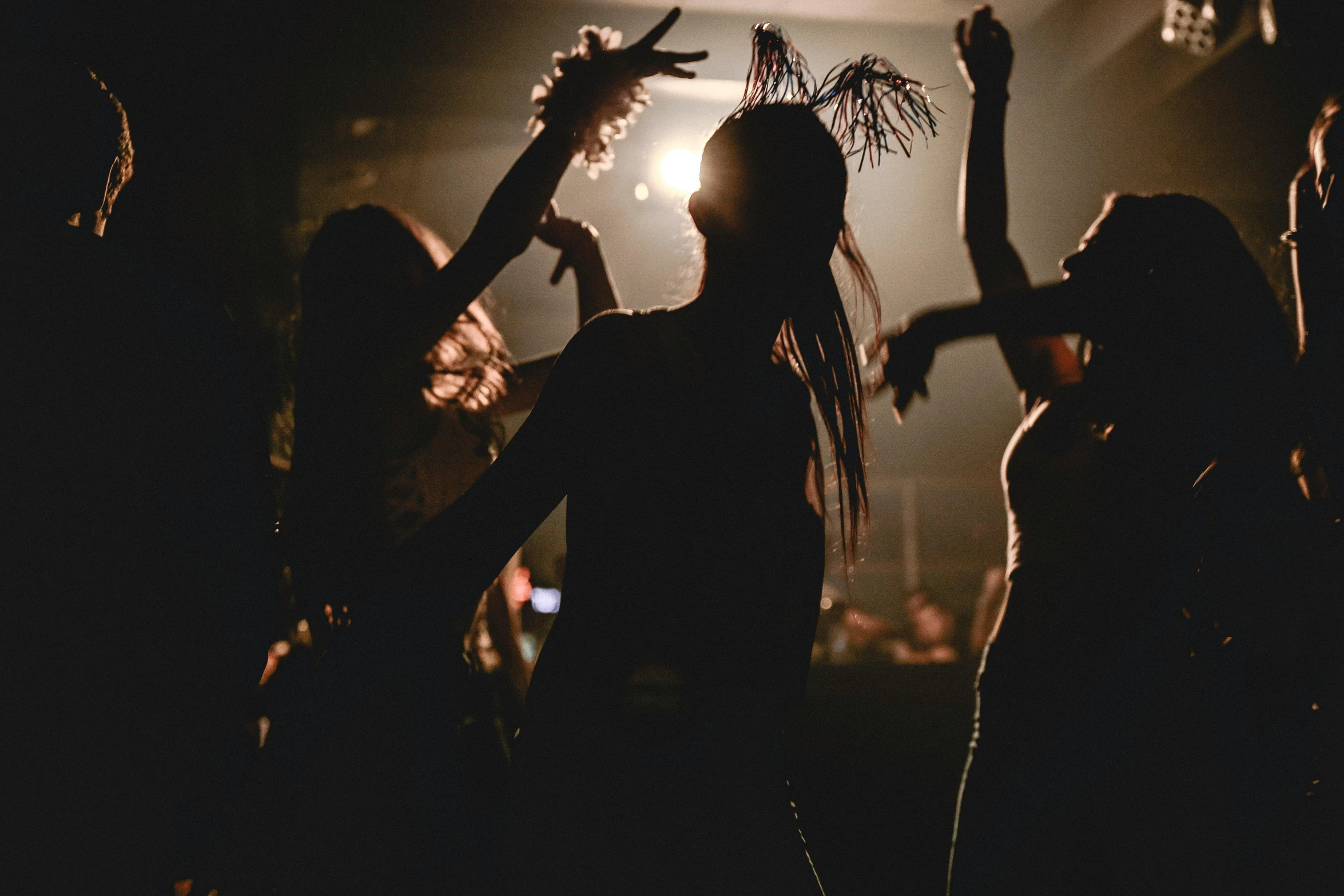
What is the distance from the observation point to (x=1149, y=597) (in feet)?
3.22

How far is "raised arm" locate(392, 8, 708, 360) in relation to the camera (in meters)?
0.95

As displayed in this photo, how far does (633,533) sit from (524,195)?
0.55m

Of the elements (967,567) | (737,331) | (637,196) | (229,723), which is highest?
(637,196)

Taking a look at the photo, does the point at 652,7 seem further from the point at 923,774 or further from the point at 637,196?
the point at 923,774

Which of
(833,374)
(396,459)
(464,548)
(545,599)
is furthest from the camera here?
(545,599)

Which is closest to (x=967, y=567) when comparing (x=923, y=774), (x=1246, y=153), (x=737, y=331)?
(x=1246, y=153)

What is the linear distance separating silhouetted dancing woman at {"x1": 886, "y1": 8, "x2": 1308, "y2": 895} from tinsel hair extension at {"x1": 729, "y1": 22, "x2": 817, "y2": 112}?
36cm

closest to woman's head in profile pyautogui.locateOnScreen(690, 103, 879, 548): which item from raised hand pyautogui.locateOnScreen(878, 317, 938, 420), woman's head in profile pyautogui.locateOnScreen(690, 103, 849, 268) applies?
woman's head in profile pyautogui.locateOnScreen(690, 103, 849, 268)

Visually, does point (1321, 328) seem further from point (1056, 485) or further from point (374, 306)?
point (374, 306)

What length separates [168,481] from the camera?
73 centimetres

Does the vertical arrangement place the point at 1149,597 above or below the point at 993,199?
below

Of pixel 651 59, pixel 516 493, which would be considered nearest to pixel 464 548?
pixel 516 493

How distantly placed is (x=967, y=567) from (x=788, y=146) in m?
6.93

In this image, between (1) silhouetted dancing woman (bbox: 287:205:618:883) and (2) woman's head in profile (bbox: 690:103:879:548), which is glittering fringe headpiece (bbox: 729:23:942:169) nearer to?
(2) woman's head in profile (bbox: 690:103:879:548)
